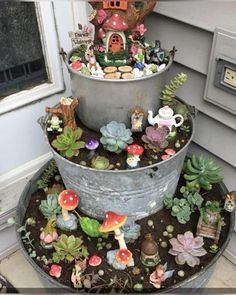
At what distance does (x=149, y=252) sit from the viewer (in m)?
0.92

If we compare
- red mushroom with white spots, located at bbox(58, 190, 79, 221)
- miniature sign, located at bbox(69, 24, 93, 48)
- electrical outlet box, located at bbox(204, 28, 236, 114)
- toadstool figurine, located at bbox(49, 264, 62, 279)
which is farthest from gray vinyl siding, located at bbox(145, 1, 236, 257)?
toadstool figurine, located at bbox(49, 264, 62, 279)

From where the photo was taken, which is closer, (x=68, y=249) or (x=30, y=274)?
(x=68, y=249)

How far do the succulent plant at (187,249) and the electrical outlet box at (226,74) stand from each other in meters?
0.40

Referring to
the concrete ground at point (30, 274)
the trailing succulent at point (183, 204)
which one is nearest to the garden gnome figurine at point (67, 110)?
the trailing succulent at point (183, 204)

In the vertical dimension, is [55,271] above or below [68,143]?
below

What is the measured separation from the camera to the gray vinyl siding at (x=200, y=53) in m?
0.91

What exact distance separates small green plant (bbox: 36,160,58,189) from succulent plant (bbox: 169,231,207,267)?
17.7 inches

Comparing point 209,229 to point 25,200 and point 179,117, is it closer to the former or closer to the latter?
point 179,117

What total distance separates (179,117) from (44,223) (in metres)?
0.51

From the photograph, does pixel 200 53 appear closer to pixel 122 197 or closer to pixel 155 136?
pixel 155 136

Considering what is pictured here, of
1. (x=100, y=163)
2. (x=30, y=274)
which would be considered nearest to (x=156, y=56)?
(x=100, y=163)

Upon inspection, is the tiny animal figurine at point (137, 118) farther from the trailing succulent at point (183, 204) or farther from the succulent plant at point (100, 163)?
the trailing succulent at point (183, 204)

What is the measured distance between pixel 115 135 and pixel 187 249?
14.2 inches

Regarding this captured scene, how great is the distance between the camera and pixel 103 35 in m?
0.88
